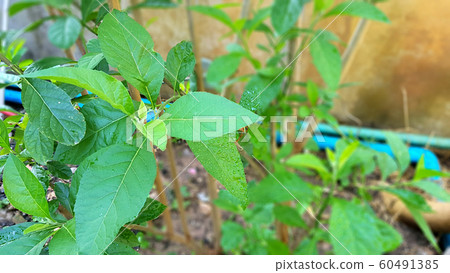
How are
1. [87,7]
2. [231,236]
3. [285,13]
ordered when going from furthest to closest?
[231,236] < [285,13] < [87,7]

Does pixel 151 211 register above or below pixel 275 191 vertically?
above

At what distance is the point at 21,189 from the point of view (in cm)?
25

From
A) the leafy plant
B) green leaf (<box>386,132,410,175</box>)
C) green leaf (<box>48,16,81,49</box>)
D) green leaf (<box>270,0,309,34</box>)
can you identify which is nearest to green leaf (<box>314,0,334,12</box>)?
green leaf (<box>270,0,309,34</box>)

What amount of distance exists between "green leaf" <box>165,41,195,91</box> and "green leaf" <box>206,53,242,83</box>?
53 cm

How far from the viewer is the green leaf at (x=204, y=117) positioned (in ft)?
0.61

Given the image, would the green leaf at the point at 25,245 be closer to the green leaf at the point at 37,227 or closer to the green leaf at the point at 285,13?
the green leaf at the point at 37,227

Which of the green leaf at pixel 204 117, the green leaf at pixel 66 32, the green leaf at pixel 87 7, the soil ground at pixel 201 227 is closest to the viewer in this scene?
the green leaf at pixel 204 117

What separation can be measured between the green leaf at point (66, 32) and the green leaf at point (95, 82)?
0.34 m

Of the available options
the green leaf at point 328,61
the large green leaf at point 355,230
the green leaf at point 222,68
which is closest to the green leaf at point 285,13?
the green leaf at point 328,61

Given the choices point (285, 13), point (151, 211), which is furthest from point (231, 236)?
point (151, 211)

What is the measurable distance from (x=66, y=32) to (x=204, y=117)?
43cm

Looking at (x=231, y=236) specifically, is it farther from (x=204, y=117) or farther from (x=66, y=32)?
(x=204, y=117)

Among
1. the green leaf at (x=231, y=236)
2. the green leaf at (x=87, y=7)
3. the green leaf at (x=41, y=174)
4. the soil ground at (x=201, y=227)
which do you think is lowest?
the soil ground at (x=201, y=227)
